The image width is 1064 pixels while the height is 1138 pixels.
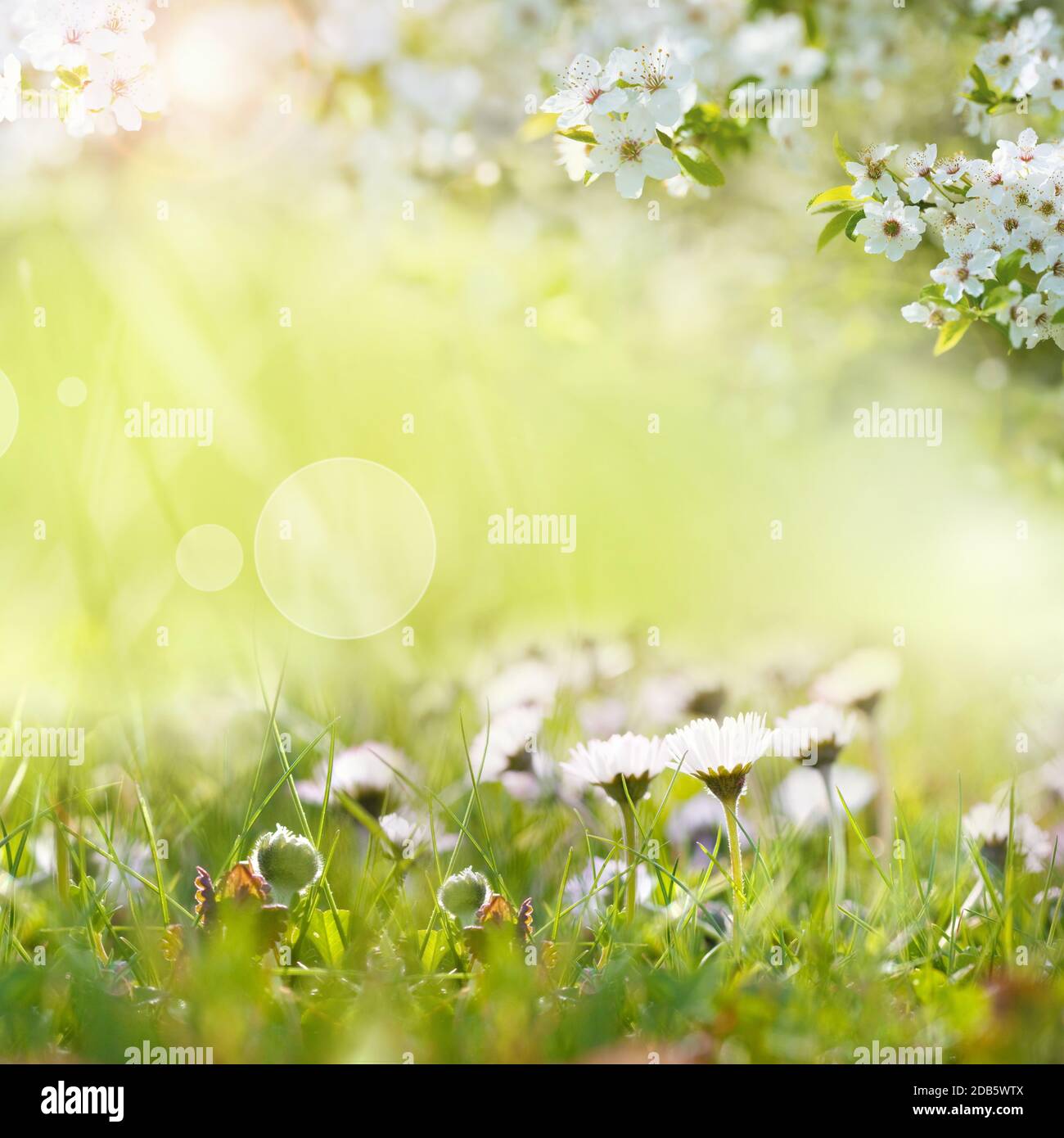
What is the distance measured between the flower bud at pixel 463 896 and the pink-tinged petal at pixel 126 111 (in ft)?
3.06

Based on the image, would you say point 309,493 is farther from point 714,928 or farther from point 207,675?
point 714,928

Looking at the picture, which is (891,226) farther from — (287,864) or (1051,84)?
(287,864)

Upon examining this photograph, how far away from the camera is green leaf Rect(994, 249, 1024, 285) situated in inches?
39.3

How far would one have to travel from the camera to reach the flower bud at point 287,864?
0.93 metres

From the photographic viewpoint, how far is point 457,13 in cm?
152

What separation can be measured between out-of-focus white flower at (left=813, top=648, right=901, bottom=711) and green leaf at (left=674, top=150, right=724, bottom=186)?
0.61m

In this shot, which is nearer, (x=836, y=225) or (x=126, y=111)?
(x=836, y=225)

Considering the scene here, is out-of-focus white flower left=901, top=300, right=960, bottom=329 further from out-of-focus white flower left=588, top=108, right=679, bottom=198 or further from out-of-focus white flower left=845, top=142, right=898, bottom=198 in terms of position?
out-of-focus white flower left=588, top=108, right=679, bottom=198

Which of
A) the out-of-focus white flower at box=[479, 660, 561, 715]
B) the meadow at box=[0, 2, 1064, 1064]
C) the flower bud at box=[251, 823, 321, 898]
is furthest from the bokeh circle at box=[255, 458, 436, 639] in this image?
the flower bud at box=[251, 823, 321, 898]

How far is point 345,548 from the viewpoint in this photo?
4.59 ft

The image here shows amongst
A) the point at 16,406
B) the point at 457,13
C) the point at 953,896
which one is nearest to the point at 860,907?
the point at 953,896

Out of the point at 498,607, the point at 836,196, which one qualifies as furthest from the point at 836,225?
the point at 498,607

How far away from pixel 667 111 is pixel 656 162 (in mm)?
49
